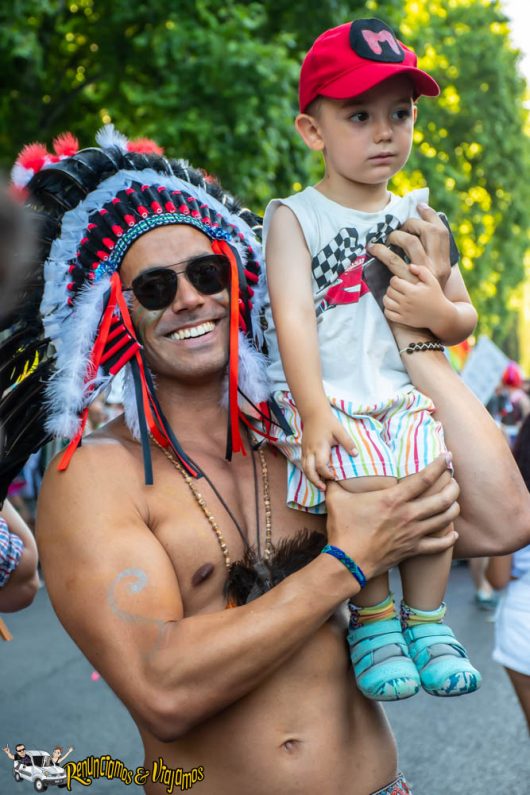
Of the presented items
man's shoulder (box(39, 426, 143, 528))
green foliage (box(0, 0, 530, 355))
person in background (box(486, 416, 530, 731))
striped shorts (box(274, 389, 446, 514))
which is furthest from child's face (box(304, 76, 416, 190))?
green foliage (box(0, 0, 530, 355))

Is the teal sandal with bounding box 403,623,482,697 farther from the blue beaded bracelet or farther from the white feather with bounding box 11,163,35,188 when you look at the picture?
the white feather with bounding box 11,163,35,188

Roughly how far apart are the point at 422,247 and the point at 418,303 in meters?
0.19

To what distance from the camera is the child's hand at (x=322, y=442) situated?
7.94 feet

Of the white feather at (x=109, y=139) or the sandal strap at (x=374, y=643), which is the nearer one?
the sandal strap at (x=374, y=643)

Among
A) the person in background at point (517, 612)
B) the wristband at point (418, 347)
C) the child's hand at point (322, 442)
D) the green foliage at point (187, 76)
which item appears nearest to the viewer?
the child's hand at point (322, 442)

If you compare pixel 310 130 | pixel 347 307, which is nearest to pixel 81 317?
pixel 347 307

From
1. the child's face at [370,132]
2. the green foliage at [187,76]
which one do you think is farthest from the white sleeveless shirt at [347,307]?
the green foliage at [187,76]

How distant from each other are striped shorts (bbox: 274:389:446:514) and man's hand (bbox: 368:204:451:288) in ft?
1.16

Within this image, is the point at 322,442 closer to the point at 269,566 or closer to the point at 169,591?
the point at 269,566

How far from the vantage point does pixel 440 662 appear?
2420 millimetres

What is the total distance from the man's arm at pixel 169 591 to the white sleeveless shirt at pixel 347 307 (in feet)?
0.94

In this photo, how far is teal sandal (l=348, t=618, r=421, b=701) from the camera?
2.35m

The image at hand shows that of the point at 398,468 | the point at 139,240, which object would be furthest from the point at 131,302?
the point at 398,468

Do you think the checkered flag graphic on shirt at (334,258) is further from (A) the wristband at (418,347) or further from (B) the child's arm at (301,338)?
(A) the wristband at (418,347)
